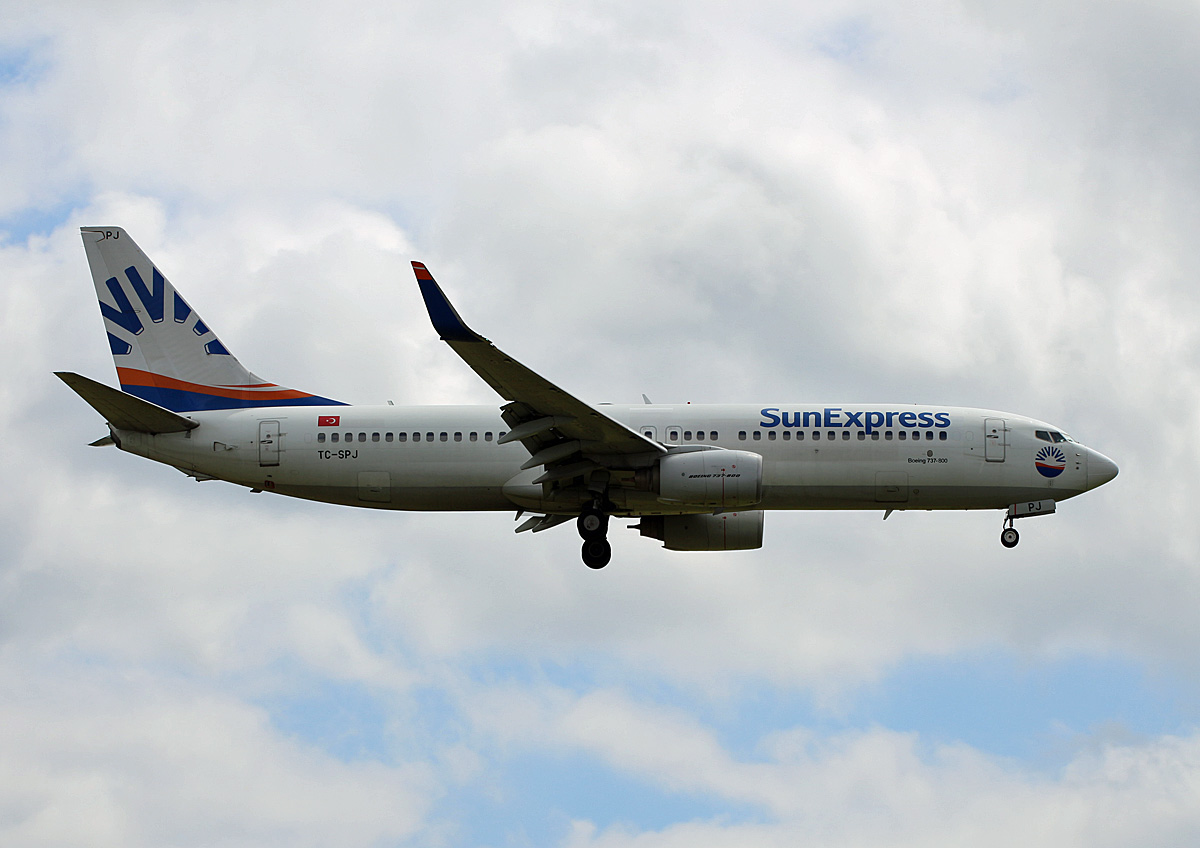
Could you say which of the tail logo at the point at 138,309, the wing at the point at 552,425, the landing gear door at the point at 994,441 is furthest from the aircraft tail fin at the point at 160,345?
the landing gear door at the point at 994,441

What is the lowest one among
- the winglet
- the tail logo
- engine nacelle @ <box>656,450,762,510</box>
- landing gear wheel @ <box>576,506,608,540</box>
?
landing gear wheel @ <box>576,506,608,540</box>

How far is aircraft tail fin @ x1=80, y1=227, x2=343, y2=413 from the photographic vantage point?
1588 inches

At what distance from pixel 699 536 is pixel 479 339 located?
1237cm

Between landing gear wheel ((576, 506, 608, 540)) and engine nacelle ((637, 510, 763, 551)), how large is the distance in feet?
12.4

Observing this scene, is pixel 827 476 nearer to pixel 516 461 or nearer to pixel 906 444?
pixel 906 444

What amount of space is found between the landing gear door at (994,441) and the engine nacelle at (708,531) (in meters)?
6.88

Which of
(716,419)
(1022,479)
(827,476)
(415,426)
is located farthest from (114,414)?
(1022,479)

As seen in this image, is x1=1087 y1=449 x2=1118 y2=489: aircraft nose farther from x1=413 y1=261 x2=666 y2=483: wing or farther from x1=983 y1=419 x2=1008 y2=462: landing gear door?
x1=413 y1=261 x2=666 y2=483: wing

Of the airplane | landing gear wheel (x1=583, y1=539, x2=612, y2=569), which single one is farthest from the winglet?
landing gear wheel (x1=583, y1=539, x2=612, y2=569)

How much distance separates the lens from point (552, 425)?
35.2 metres

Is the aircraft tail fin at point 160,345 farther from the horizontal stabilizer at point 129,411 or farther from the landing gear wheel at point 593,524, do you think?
the landing gear wheel at point 593,524

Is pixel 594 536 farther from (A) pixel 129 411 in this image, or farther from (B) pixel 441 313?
(A) pixel 129 411

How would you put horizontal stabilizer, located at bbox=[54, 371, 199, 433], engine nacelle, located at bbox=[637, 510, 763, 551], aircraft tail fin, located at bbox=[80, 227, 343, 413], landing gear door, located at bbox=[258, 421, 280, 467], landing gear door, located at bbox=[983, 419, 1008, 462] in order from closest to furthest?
1. horizontal stabilizer, located at bbox=[54, 371, 199, 433]
2. landing gear door, located at bbox=[983, 419, 1008, 462]
3. landing gear door, located at bbox=[258, 421, 280, 467]
4. aircraft tail fin, located at bbox=[80, 227, 343, 413]
5. engine nacelle, located at bbox=[637, 510, 763, 551]

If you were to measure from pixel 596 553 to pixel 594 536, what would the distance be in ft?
1.71
